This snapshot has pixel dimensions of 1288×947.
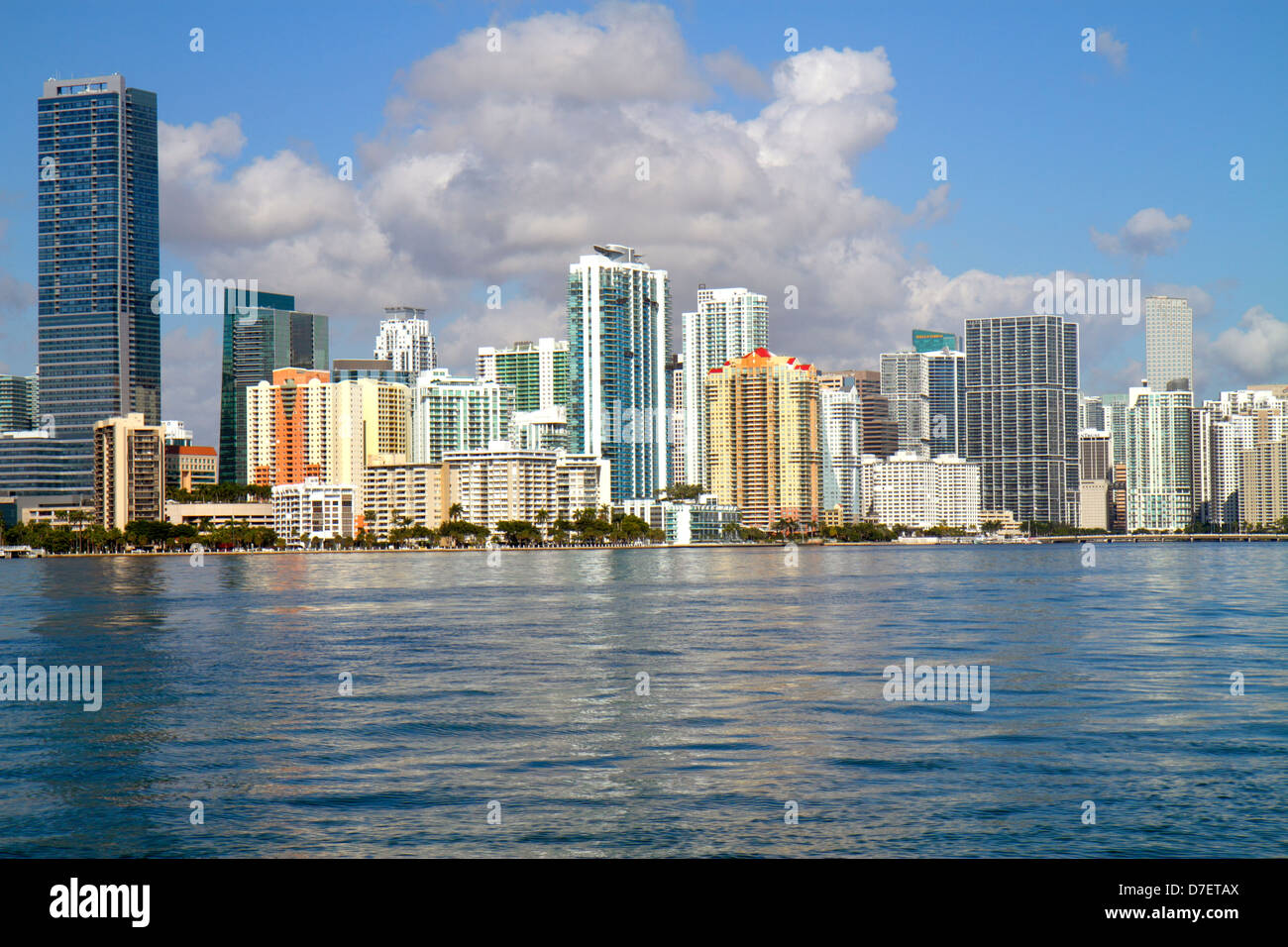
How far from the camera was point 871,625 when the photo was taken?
4791 cm

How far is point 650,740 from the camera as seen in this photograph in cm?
2327

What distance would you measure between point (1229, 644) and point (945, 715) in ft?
62.1

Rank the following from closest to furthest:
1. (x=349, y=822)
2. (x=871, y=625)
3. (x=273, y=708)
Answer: (x=349, y=822), (x=273, y=708), (x=871, y=625)

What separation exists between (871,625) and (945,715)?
2239 centimetres

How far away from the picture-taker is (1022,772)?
20.2m

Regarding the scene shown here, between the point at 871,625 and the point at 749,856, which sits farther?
the point at 871,625

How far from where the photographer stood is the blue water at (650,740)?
16719 mm

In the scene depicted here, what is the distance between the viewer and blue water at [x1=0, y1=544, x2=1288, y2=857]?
658 inches
